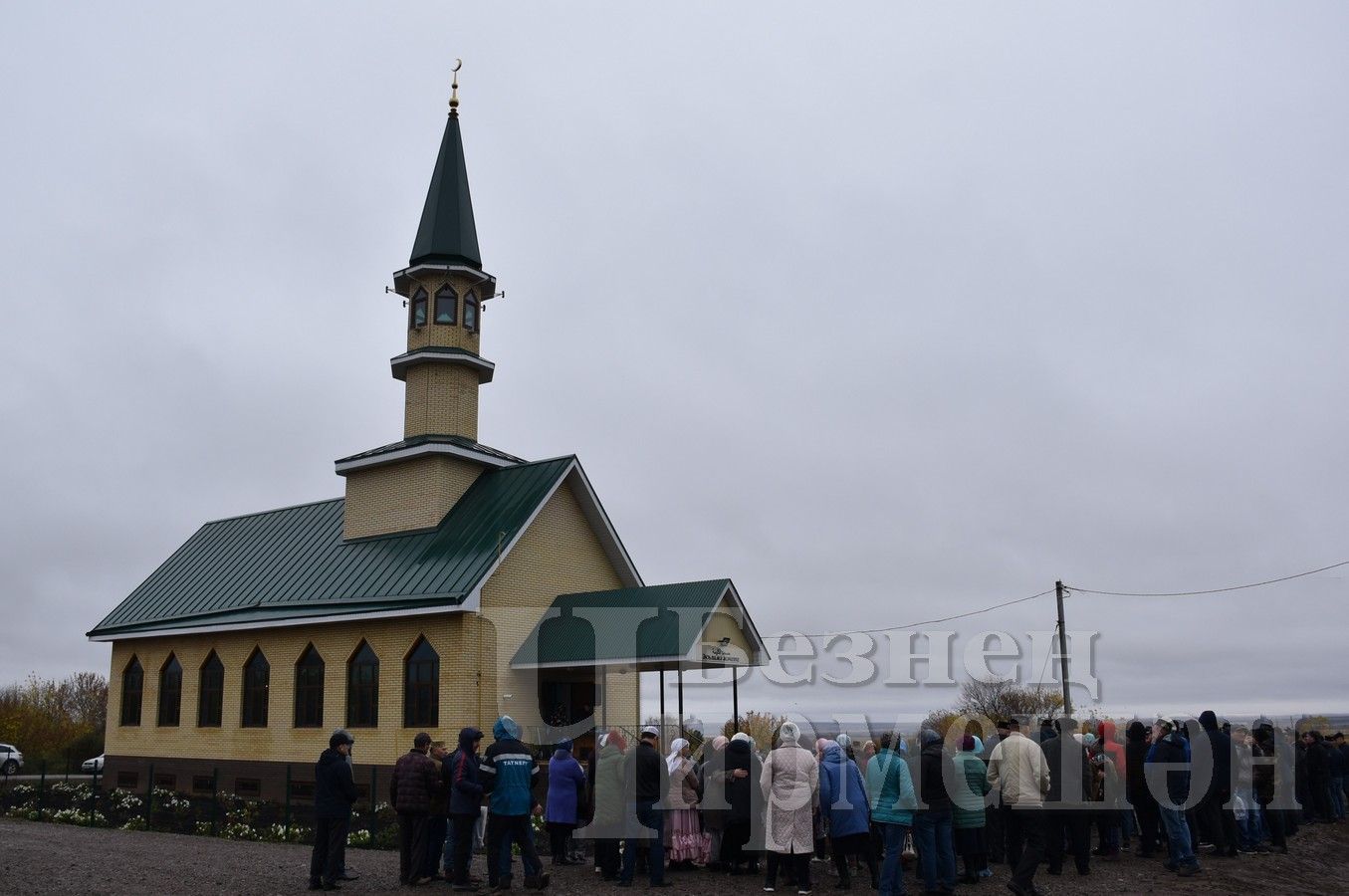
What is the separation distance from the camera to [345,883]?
13102 mm

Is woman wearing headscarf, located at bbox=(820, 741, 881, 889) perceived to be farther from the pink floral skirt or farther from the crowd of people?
the pink floral skirt

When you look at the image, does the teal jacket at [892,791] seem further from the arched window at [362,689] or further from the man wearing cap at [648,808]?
the arched window at [362,689]

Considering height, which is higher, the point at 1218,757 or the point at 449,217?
the point at 449,217

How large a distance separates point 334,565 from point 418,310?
6.30 meters

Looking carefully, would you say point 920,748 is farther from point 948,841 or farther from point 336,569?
point 336,569

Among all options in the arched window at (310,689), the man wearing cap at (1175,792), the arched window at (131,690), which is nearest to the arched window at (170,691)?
the arched window at (131,690)

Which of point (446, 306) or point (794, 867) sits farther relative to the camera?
point (446, 306)

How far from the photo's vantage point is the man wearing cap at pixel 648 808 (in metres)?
12.7

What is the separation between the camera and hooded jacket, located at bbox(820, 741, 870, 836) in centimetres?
1231

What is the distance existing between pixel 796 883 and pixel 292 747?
14.6 meters

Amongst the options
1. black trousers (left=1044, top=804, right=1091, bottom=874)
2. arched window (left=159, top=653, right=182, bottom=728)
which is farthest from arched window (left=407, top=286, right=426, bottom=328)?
black trousers (left=1044, top=804, right=1091, bottom=874)

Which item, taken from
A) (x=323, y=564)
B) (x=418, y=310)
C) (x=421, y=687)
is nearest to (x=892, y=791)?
(x=421, y=687)

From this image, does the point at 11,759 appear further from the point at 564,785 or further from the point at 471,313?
the point at 564,785

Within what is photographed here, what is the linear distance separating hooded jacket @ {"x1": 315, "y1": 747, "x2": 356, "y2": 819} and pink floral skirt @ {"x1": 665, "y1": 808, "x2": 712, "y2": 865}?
153 inches
